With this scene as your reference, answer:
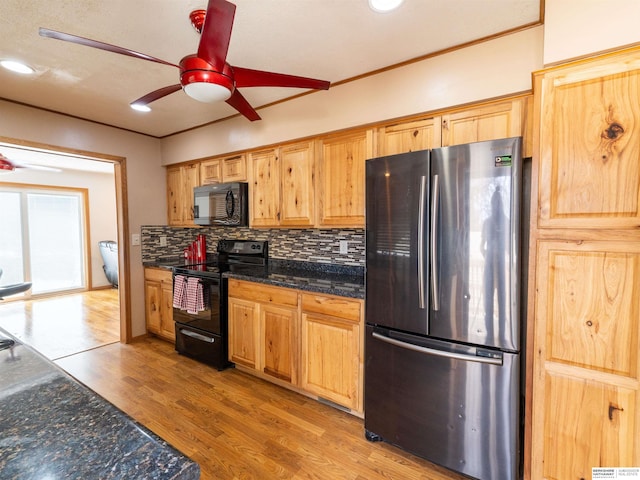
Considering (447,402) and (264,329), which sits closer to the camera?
(447,402)

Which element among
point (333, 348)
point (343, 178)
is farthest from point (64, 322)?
point (343, 178)

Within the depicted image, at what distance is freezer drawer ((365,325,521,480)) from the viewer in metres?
1.47

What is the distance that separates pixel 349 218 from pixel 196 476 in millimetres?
1944

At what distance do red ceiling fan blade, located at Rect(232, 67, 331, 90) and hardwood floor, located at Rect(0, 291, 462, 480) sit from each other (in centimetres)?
210

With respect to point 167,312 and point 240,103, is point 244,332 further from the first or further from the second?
point 240,103

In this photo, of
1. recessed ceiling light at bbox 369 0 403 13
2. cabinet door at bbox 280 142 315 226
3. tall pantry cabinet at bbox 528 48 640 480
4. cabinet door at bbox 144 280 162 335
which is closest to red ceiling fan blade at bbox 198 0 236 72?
recessed ceiling light at bbox 369 0 403 13

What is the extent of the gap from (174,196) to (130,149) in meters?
0.69

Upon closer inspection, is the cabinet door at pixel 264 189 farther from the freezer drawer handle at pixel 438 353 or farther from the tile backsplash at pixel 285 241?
the freezer drawer handle at pixel 438 353

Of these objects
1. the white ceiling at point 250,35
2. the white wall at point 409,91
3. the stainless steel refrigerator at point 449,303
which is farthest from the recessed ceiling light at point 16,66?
the stainless steel refrigerator at point 449,303

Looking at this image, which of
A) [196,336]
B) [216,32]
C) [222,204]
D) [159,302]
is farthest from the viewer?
[159,302]

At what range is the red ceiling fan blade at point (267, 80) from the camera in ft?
4.93

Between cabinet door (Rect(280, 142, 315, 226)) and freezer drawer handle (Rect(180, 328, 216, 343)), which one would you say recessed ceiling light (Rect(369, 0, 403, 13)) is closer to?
cabinet door (Rect(280, 142, 315, 226))

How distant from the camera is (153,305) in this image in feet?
11.8

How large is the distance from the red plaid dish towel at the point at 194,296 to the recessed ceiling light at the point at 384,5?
8.17 feet
